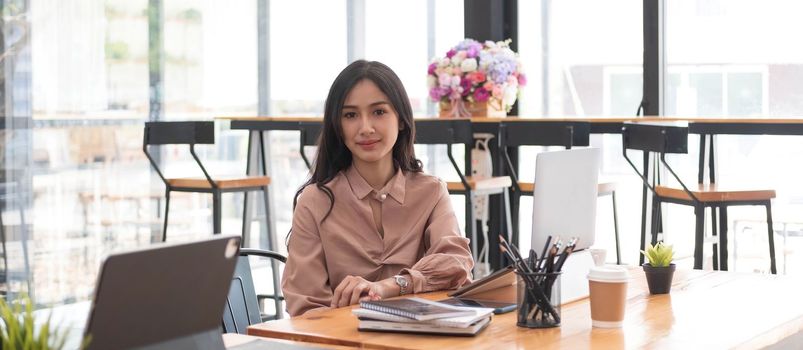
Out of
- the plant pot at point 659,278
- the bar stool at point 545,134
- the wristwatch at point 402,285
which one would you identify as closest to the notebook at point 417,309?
the wristwatch at point 402,285

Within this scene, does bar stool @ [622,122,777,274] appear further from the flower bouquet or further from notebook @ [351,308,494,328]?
notebook @ [351,308,494,328]

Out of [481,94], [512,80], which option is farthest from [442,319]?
[512,80]

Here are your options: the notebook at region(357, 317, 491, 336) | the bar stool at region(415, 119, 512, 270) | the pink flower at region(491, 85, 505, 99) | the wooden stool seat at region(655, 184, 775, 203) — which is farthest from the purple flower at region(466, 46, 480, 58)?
the notebook at region(357, 317, 491, 336)

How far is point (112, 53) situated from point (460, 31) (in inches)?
86.3

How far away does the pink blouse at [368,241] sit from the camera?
2.33 metres

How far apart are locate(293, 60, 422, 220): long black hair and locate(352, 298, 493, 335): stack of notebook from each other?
1.86ft

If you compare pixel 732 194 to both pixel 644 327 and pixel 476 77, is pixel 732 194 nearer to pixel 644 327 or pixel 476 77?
pixel 476 77

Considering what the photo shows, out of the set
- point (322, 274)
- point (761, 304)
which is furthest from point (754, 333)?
point (322, 274)

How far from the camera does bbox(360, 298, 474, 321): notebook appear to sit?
1820 millimetres

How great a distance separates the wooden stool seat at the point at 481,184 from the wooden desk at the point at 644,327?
2881mm

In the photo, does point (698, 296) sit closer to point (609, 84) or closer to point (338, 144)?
point (338, 144)

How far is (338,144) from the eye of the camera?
250 cm

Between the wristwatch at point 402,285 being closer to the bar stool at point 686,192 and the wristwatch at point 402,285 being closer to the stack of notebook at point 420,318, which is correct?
the stack of notebook at point 420,318

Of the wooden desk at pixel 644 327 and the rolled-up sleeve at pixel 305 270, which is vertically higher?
the rolled-up sleeve at pixel 305 270
